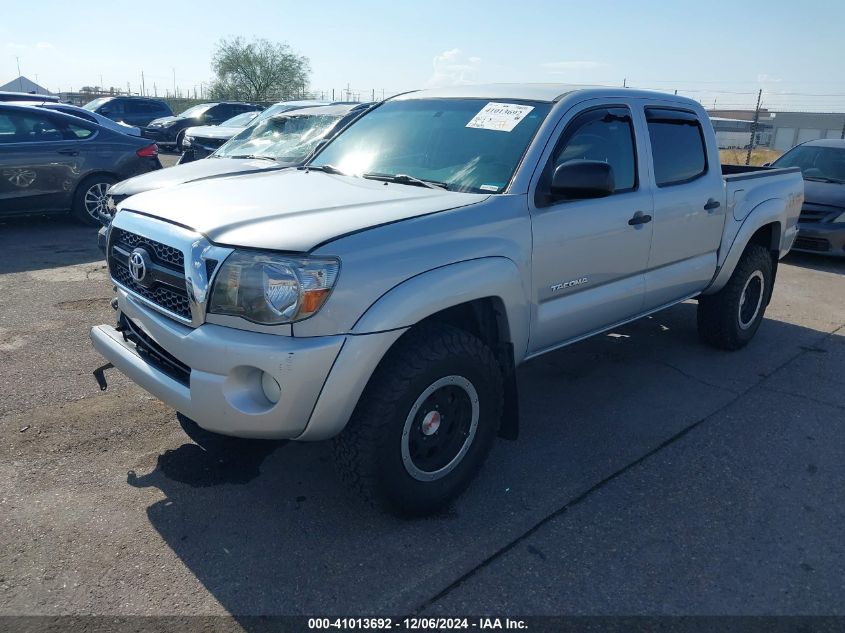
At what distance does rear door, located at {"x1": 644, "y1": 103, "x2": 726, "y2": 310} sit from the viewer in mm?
4182

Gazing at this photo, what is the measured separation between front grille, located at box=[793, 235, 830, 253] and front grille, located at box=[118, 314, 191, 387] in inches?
328

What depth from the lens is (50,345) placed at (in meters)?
4.95

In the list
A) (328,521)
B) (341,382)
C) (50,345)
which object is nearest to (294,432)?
(341,382)

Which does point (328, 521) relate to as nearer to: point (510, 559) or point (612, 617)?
point (510, 559)

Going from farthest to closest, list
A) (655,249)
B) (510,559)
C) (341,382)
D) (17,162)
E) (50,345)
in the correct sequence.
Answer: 1. (17,162)
2. (50,345)
3. (655,249)
4. (510,559)
5. (341,382)

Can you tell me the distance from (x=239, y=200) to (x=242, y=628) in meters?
1.81

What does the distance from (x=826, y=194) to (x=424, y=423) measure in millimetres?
8115

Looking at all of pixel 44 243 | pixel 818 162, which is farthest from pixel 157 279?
pixel 818 162

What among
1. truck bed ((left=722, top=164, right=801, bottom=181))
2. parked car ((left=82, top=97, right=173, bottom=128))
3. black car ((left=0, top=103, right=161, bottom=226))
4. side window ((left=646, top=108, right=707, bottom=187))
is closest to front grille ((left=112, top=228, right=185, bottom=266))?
side window ((left=646, top=108, right=707, bottom=187))

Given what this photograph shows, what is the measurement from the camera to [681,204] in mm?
4289

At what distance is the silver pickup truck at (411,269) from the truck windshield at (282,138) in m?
3.51

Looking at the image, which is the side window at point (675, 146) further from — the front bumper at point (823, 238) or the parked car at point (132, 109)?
the parked car at point (132, 109)

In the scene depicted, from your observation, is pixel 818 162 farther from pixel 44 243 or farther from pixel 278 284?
pixel 44 243

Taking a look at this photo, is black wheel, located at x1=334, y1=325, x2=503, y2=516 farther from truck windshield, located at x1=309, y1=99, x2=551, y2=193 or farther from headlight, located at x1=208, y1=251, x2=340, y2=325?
truck windshield, located at x1=309, y1=99, x2=551, y2=193
